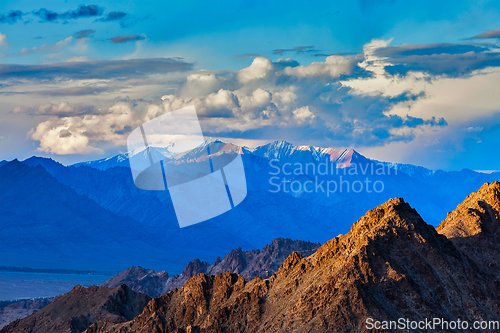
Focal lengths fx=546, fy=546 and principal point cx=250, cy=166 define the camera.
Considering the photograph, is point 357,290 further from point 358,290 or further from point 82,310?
point 82,310

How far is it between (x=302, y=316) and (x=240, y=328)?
15.0 meters

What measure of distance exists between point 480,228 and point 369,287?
126ft

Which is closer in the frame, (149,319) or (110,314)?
(149,319)

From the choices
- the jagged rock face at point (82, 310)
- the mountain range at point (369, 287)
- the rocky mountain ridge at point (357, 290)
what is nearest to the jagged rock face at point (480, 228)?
the mountain range at point (369, 287)

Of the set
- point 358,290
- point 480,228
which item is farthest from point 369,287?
point 480,228

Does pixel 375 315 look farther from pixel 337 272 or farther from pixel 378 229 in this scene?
pixel 378 229

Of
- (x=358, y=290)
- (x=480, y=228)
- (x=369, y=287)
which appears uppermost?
(x=480, y=228)

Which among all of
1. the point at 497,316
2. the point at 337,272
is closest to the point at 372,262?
the point at 337,272

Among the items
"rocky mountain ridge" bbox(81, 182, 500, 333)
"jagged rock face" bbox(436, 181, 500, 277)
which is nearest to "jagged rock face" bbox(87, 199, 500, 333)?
"rocky mountain ridge" bbox(81, 182, 500, 333)

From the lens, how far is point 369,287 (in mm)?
87312

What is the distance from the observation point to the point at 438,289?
89625 mm

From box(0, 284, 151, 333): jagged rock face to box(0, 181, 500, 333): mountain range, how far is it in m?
21.8

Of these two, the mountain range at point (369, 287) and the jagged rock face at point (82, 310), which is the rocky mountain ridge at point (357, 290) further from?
the jagged rock face at point (82, 310)

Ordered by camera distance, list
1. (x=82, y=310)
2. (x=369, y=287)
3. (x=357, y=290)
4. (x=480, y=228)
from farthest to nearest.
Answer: (x=82, y=310), (x=480, y=228), (x=369, y=287), (x=357, y=290)
